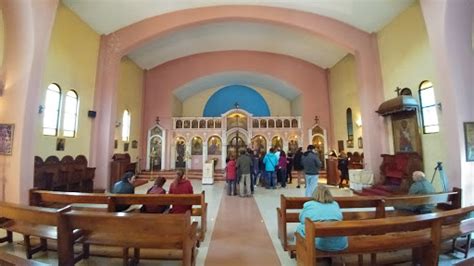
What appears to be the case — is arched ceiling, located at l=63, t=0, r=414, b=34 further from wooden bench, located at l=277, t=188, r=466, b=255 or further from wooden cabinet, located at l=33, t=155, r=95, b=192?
wooden bench, located at l=277, t=188, r=466, b=255

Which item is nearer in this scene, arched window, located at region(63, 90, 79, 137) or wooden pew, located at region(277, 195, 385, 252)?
wooden pew, located at region(277, 195, 385, 252)

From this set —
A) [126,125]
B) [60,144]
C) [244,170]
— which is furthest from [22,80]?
[126,125]

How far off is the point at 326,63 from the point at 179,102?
8.62m

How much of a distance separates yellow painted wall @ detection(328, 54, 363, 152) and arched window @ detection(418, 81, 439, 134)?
318 cm

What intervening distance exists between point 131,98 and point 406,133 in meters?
11.0

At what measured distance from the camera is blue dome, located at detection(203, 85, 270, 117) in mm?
15125

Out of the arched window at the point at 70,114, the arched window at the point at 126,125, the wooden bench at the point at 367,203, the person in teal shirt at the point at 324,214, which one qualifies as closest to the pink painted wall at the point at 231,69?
the arched window at the point at 126,125

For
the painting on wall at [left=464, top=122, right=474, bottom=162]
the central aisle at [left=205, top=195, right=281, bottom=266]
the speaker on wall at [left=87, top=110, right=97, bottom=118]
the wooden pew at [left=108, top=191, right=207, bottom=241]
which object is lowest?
the central aisle at [left=205, top=195, right=281, bottom=266]

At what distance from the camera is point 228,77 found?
14.1m

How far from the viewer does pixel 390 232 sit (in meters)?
2.12

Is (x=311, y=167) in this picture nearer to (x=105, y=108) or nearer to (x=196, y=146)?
(x=105, y=108)

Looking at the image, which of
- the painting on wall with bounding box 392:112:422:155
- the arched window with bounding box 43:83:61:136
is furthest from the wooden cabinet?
the painting on wall with bounding box 392:112:422:155

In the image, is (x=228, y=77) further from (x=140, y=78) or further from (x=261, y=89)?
(x=140, y=78)

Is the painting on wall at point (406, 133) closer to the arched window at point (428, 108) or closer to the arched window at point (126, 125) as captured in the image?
the arched window at point (428, 108)
